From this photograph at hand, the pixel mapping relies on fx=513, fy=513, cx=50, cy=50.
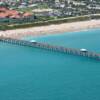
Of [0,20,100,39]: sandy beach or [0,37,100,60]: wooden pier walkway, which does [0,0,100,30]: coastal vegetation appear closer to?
[0,20,100,39]: sandy beach

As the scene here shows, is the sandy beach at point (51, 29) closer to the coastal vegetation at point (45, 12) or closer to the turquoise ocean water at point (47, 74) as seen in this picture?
the coastal vegetation at point (45, 12)

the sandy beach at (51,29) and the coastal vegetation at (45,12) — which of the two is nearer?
the sandy beach at (51,29)

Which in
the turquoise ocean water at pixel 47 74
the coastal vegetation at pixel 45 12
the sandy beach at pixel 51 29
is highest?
the turquoise ocean water at pixel 47 74

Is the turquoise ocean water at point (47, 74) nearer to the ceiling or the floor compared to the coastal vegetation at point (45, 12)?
nearer to the ceiling

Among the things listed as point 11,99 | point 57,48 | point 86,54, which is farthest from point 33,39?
point 11,99

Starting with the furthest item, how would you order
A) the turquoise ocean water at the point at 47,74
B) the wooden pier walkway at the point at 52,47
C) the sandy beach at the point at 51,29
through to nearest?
the sandy beach at the point at 51,29
the wooden pier walkway at the point at 52,47
the turquoise ocean water at the point at 47,74

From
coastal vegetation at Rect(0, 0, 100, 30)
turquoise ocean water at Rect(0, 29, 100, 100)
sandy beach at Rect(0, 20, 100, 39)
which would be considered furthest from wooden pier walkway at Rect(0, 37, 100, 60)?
coastal vegetation at Rect(0, 0, 100, 30)

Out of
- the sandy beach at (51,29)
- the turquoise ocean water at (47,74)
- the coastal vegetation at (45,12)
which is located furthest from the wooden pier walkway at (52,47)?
the coastal vegetation at (45,12)
